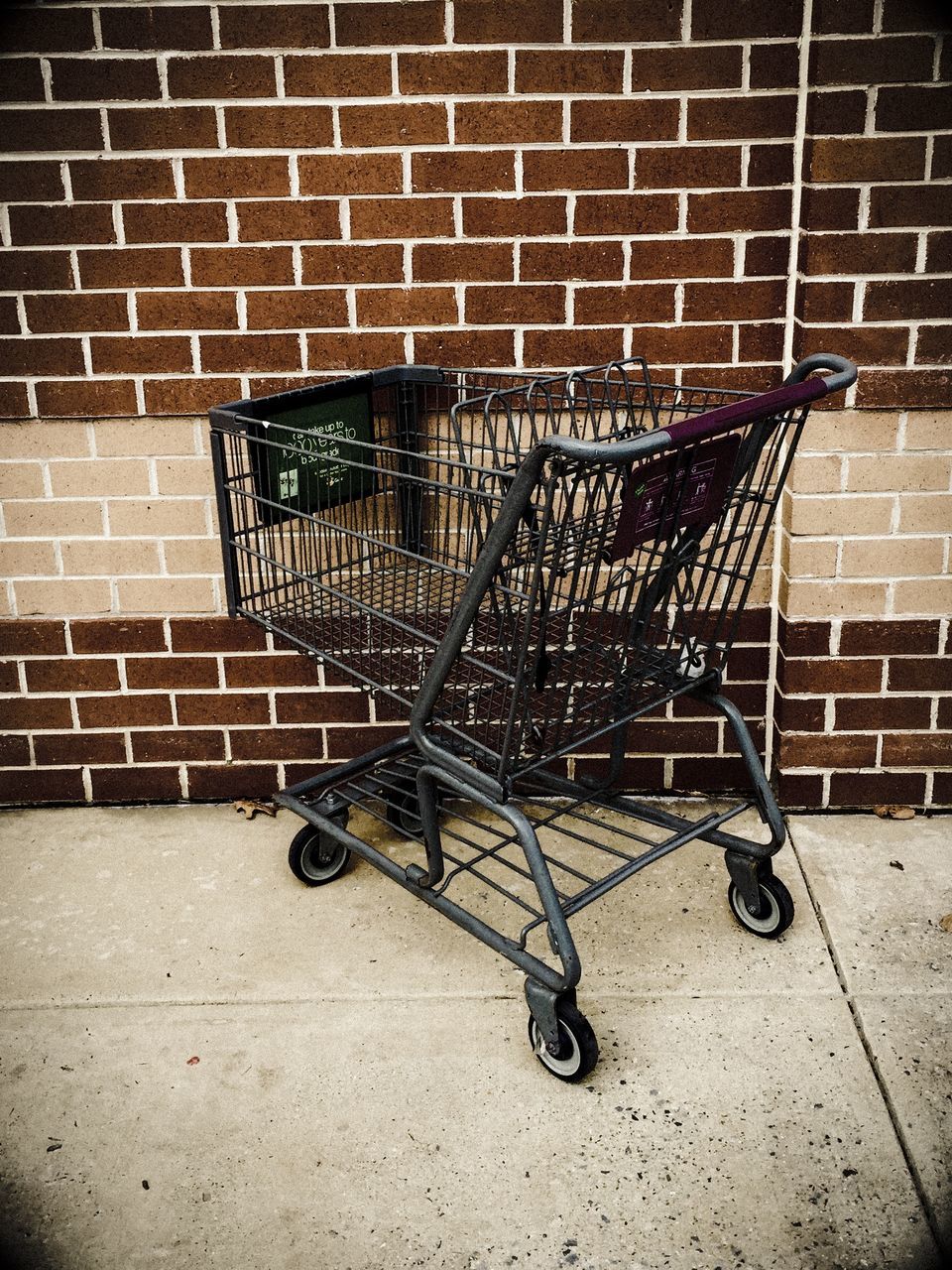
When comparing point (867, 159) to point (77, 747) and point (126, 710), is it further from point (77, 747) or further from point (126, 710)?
point (77, 747)

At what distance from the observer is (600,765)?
3688 mm

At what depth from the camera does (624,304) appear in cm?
328

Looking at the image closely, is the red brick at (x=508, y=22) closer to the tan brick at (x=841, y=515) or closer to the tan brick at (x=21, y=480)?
the tan brick at (x=841, y=515)

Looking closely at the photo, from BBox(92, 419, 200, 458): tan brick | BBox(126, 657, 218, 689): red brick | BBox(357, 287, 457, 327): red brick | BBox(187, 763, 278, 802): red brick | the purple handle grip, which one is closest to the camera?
the purple handle grip

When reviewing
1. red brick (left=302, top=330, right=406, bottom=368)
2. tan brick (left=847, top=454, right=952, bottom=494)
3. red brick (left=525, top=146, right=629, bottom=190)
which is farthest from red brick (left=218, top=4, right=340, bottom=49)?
tan brick (left=847, top=454, right=952, bottom=494)

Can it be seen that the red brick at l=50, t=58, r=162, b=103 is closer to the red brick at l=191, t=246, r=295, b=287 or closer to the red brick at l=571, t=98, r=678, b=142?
the red brick at l=191, t=246, r=295, b=287

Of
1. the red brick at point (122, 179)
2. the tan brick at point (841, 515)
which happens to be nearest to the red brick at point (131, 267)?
the red brick at point (122, 179)

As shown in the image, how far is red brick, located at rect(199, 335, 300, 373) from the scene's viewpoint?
3332mm

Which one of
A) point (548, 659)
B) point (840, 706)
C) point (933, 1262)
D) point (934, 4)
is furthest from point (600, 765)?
point (934, 4)

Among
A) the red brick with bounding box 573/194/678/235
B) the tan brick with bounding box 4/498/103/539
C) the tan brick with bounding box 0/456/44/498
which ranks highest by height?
the red brick with bounding box 573/194/678/235

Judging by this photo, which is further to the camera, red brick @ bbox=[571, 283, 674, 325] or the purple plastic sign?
red brick @ bbox=[571, 283, 674, 325]

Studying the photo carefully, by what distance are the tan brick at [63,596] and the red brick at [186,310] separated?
777 mm

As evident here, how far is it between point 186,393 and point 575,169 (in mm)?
1233

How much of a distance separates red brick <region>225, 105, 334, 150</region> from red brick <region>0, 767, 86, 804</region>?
75.8 inches
